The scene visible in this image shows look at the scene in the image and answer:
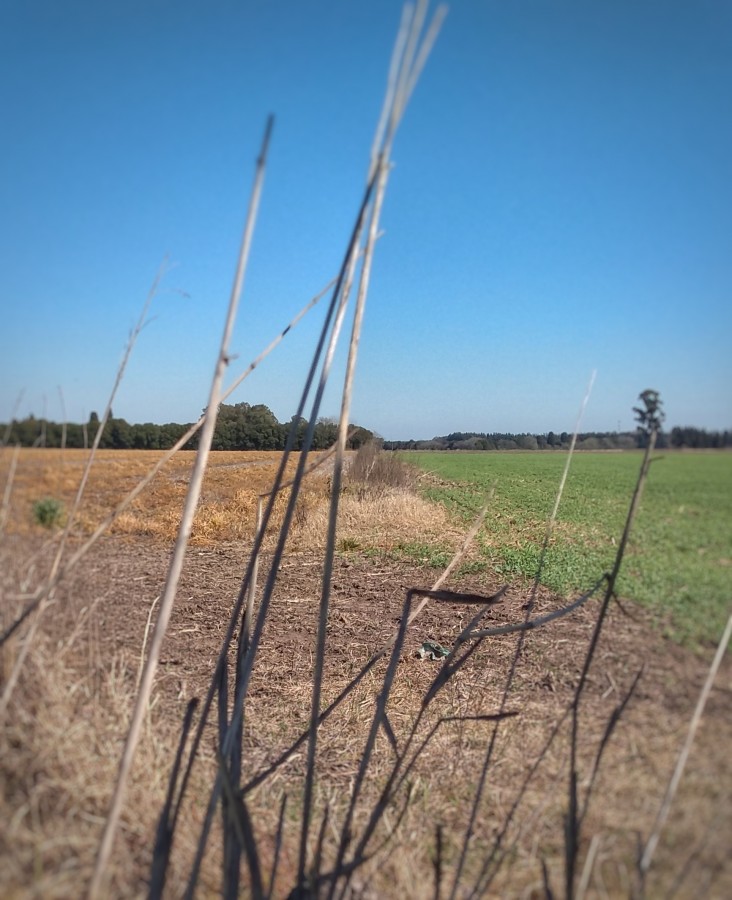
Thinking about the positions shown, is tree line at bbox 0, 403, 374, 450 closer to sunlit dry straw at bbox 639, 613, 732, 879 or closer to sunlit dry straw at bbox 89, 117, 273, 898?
sunlit dry straw at bbox 89, 117, 273, 898

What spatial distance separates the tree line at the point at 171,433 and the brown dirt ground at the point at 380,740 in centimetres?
27

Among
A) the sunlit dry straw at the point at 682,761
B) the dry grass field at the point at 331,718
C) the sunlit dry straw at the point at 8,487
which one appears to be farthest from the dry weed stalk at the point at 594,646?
the sunlit dry straw at the point at 8,487

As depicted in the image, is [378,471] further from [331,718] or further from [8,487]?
[8,487]

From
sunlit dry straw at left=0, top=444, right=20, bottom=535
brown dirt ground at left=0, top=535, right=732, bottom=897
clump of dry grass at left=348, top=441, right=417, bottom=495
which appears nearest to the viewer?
brown dirt ground at left=0, top=535, right=732, bottom=897

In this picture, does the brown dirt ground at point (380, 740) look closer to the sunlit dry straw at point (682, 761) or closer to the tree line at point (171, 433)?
the sunlit dry straw at point (682, 761)

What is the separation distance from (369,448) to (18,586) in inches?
74.4

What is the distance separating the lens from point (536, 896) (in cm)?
137

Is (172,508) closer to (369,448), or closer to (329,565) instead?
(369,448)

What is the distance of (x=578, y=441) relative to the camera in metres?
2.01

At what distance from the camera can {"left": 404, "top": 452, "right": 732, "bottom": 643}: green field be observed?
136cm

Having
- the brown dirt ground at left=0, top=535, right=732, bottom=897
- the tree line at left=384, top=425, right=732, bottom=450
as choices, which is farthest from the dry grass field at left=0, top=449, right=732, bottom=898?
the tree line at left=384, top=425, right=732, bottom=450

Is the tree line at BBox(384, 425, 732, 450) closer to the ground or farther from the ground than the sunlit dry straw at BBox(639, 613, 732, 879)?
farther from the ground

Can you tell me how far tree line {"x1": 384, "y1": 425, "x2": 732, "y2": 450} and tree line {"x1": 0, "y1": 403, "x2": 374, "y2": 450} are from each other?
0.37 m

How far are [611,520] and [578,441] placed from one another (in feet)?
0.85
